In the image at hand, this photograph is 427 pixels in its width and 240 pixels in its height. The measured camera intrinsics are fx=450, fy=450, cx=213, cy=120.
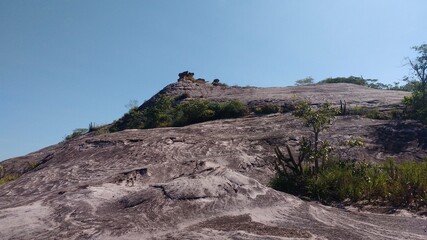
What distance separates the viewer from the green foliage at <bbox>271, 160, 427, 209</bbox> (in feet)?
30.8

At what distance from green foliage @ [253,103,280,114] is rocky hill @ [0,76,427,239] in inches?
A: 106

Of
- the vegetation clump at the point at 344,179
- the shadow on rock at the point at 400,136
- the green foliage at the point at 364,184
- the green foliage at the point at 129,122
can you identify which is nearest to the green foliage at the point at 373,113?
the shadow on rock at the point at 400,136

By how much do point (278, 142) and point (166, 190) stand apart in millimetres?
8168

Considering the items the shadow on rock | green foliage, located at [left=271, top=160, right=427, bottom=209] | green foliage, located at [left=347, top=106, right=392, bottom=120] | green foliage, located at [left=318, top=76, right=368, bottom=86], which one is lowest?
green foliage, located at [left=271, top=160, right=427, bottom=209]

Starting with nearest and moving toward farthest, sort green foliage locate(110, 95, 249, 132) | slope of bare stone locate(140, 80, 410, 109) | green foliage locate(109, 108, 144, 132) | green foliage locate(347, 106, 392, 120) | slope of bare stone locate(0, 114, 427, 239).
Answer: slope of bare stone locate(0, 114, 427, 239), green foliage locate(347, 106, 392, 120), green foliage locate(110, 95, 249, 132), slope of bare stone locate(140, 80, 410, 109), green foliage locate(109, 108, 144, 132)

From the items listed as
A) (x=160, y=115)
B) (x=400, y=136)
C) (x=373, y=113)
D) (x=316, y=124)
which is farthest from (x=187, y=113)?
(x=316, y=124)

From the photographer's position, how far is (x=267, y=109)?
22609 millimetres

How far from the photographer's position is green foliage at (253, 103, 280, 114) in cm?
2242

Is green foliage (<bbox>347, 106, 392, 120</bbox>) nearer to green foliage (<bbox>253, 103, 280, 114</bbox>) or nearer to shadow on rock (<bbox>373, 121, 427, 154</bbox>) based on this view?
shadow on rock (<bbox>373, 121, 427, 154</bbox>)

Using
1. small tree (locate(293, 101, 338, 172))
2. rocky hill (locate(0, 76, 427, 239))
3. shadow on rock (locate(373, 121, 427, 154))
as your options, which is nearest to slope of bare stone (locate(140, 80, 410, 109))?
shadow on rock (locate(373, 121, 427, 154))

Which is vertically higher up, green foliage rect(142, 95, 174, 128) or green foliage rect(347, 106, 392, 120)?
green foliage rect(142, 95, 174, 128)

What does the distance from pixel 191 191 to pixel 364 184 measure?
13.6 ft

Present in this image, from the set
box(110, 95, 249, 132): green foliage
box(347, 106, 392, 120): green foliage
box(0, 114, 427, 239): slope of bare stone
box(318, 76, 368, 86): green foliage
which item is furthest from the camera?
box(318, 76, 368, 86): green foliage

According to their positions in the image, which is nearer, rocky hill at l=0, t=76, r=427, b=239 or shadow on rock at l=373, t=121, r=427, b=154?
rocky hill at l=0, t=76, r=427, b=239
